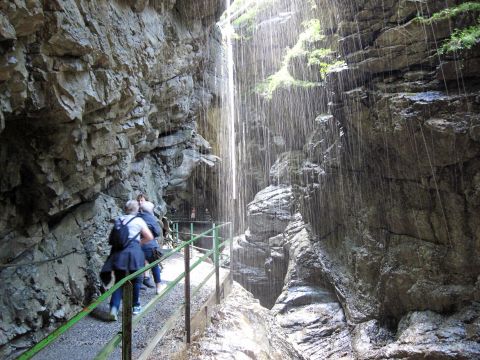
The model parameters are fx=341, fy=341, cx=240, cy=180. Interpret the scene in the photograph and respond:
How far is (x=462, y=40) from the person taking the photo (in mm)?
8297

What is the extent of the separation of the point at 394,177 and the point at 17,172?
9.02m

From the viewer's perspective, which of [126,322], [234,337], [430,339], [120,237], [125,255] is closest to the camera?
[126,322]

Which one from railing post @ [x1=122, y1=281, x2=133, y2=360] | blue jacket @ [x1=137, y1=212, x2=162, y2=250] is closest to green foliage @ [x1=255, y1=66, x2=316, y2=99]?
blue jacket @ [x1=137, y1=212, x2=162, y2=250]

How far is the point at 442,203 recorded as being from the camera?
8.72m

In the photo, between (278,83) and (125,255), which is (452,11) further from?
(278,83)

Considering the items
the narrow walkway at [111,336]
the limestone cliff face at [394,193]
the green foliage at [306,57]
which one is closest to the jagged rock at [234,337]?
the narrow walkway at [111,336]

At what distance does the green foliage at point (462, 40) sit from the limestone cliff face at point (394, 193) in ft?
0.48

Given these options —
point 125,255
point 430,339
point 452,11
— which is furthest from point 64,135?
point 452,11

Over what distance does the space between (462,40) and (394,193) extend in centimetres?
417

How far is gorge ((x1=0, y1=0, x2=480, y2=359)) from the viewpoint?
5375 mm

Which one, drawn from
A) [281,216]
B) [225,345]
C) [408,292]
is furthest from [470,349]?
[281,216]

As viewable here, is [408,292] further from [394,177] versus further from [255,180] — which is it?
[255,180]

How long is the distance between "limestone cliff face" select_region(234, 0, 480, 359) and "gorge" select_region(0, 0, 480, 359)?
0.04 meters

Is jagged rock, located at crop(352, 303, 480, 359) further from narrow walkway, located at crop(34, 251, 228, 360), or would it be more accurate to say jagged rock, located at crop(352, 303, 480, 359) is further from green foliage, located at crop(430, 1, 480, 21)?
green foliage, located at crop(430, 1, 480, 21)
